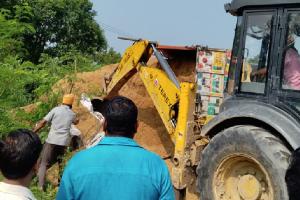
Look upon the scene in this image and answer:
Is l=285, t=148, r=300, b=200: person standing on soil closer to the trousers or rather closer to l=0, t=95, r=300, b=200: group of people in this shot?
l=0, t=95, r=300, b=200: group of people

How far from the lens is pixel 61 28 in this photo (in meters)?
23.5

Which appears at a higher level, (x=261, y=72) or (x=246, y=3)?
(x=246, y=3)

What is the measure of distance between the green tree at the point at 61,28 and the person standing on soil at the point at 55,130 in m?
15.3

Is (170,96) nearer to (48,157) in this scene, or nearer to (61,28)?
(48,157)

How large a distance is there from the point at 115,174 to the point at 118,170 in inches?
0.9

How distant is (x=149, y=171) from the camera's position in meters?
2.46

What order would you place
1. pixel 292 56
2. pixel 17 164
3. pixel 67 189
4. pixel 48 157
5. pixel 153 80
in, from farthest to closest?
1. pixel 153 80
2. pixel 48 157
3. pixel 292 56
4. pixel 67 189
5. pixel 17 164

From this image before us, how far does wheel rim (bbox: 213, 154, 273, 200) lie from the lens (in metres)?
4.99

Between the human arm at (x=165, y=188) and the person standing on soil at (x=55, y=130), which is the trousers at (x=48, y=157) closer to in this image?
the person standing on soil at (x=55, y=130)

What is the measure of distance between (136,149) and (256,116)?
Result: 110 inches

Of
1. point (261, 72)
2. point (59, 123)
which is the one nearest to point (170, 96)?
point (59, 123)

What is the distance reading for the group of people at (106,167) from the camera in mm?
2326

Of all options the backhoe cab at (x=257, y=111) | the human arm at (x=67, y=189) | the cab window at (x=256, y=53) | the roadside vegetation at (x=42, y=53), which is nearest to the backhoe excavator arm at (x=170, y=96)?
the backhoe cab at (x=257, y=111)

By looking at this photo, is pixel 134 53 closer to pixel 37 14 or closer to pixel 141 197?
pixel 141 197
